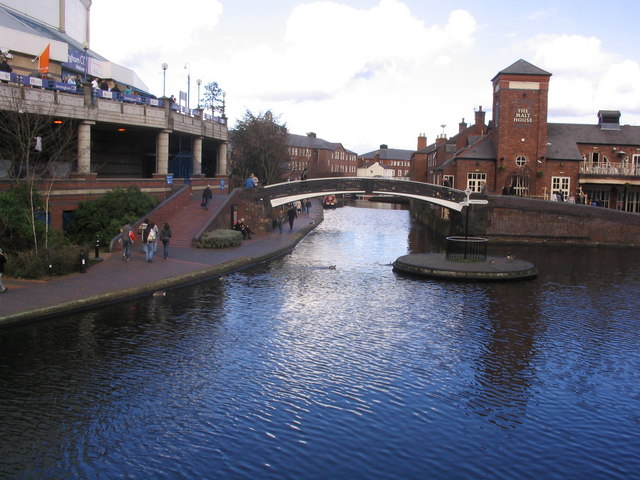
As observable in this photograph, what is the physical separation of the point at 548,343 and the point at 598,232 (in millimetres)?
25087

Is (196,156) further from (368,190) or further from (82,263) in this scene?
(82,263)

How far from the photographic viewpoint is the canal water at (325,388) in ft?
30.0

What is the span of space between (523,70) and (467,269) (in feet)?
82.6

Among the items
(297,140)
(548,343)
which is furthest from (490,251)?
(297,140)

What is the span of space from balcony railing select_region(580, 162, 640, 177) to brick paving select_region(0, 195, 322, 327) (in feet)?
79.3

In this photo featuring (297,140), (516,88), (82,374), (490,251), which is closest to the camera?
A: (82,374)

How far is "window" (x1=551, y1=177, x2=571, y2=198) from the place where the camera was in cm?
4425

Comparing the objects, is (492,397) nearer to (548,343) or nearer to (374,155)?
(548,343)

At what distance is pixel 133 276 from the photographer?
2056 cm

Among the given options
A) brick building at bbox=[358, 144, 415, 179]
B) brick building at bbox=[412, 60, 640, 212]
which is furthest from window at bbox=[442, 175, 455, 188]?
brick building at bbox=[358, 144, 415, 179]

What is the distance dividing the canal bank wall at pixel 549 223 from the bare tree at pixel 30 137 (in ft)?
76.2

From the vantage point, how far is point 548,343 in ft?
50.2

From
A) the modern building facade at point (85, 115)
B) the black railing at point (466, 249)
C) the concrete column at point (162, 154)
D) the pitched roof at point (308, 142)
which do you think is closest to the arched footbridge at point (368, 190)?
the modern building facade at point (85, 115)

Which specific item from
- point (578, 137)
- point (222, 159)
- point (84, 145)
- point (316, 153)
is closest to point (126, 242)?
point (84, 145)
